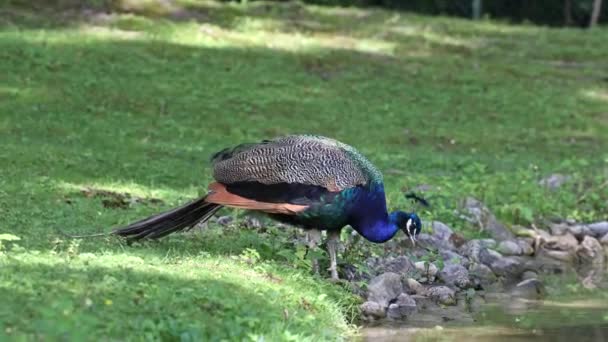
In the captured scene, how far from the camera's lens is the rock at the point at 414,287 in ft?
32.5

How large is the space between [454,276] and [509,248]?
1.59 meters

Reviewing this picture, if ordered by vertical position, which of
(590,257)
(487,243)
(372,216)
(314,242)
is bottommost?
(590,257)

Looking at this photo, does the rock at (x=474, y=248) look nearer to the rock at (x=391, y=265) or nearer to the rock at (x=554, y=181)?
the rock at (x=391, y=265)

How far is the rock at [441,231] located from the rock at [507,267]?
0.52 m

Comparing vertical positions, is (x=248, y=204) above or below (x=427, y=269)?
above

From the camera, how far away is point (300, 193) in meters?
8.79

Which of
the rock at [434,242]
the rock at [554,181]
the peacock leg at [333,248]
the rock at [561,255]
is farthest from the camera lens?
the rock at [554,181]

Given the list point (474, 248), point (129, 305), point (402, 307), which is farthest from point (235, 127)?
point (129, 305)

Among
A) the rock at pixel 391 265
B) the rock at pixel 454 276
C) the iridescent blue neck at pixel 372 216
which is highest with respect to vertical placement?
the iridescent blue neck at pixel 372 216

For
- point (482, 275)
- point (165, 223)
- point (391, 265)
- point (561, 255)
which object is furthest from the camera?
point (561, 255)

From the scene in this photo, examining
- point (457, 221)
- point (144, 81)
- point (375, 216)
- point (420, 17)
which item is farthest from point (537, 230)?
point (420, 17)

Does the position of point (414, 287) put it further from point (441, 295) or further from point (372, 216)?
point (372, 216)

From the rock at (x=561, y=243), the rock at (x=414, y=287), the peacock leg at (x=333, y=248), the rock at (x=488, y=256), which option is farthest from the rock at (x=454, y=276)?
the rock at (x=561, y=243)

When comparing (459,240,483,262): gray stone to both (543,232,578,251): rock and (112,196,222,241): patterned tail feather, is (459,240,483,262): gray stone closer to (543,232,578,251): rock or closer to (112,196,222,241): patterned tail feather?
(543,232,578,251): rock
